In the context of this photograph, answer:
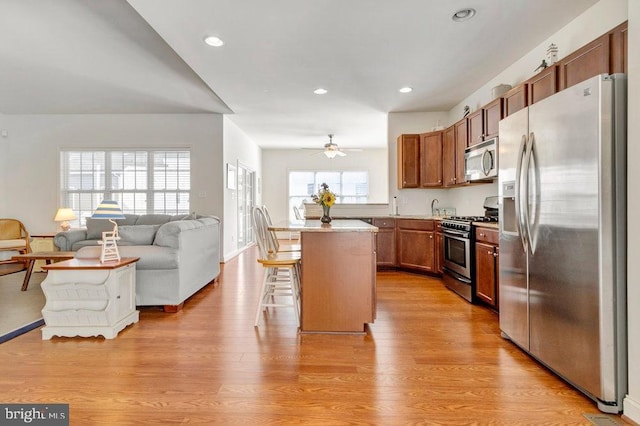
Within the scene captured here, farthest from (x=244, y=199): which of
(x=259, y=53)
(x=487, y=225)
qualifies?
(x=487, y=225)

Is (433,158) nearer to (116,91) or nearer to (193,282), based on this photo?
(193,282)

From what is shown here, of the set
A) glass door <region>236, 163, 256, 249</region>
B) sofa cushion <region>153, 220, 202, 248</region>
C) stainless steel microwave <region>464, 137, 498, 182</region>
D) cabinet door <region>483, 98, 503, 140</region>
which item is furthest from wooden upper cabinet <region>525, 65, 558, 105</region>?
glass door <region>236, 163, 256, 249</region>

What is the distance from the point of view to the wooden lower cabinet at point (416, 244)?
4641mm

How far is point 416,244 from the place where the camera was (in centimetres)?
484

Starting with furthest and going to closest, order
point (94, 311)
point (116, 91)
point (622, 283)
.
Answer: point (116, 91) < point (94, 311) < point (622, 283)

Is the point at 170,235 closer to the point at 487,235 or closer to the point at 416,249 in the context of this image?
the point at 487,235

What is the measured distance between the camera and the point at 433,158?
507cm

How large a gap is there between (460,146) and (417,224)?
1212 mm

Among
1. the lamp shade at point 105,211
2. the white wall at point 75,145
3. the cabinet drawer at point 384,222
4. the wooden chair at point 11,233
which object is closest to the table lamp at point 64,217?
the wooden chair at point 11,233

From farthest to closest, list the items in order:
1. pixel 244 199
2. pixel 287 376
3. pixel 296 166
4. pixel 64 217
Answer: pixel 296 166 → pixel 244 199 → pixel 64 217 → pixel 287 376

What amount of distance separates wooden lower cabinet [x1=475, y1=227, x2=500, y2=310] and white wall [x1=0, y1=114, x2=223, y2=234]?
13.9 ft

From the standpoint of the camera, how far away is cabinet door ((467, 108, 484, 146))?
12.8 feet

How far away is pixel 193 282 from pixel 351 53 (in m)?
2.92

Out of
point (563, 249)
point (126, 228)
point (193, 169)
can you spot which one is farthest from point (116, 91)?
point (563, 249)
